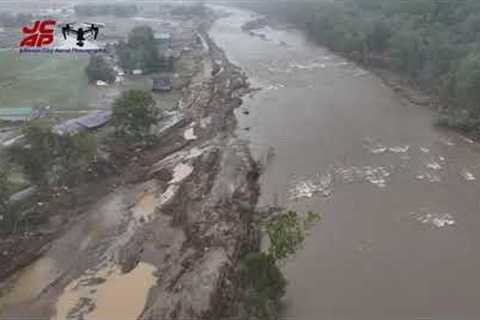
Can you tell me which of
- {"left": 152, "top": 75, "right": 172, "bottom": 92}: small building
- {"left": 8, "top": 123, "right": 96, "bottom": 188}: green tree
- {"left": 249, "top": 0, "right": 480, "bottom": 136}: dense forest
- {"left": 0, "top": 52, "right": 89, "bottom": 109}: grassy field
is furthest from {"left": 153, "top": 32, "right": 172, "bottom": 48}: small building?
{"left": 8, "top": 123, "right": 96, "bottom": 188}: green tree

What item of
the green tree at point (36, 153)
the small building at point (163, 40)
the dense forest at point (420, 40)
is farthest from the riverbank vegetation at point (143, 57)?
the green tree at point (36, 153)

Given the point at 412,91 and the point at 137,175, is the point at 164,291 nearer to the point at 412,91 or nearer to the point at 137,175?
the point at 137,175

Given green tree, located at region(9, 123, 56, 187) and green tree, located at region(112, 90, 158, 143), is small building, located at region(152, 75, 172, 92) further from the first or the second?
green tree, located at region(9, 123, 56, 187)

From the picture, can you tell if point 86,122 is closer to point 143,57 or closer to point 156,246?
point 156,246

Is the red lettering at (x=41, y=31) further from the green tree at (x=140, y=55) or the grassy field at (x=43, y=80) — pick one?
the green tree at (x=140, y=55)

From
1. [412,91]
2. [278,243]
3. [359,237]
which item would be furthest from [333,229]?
[412,91]

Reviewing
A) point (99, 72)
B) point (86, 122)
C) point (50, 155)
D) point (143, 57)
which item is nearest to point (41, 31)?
point (86, 122)
